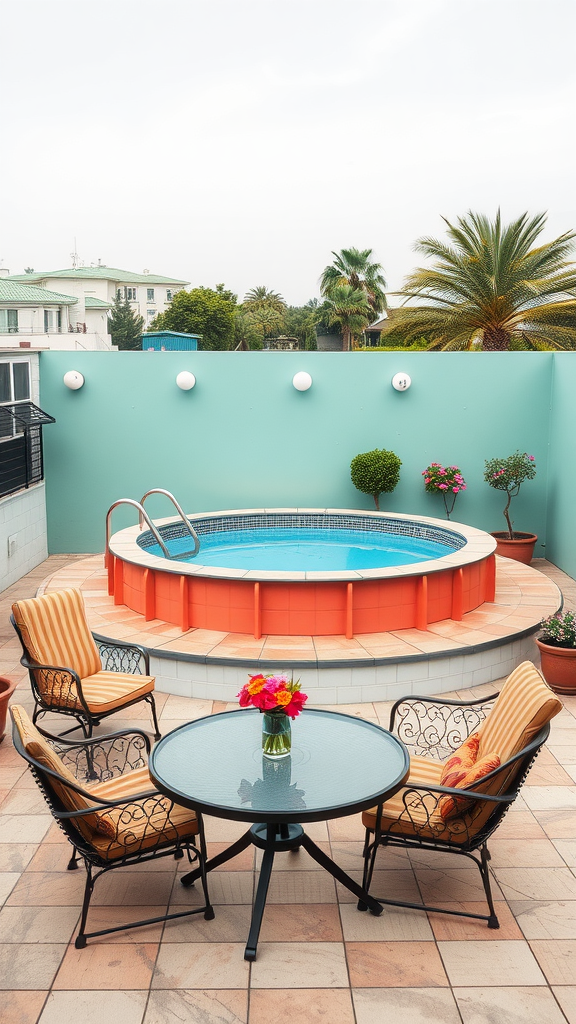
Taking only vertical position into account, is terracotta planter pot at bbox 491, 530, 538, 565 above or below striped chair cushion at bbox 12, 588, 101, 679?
below

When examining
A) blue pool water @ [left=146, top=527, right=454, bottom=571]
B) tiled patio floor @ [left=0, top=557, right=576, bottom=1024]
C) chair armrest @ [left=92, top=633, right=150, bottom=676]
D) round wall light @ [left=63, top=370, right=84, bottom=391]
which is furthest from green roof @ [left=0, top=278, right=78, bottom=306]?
tiled patio floor @ [left=0, top=557, right=576, bottom=1024]

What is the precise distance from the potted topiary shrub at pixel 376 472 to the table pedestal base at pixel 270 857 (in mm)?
7353

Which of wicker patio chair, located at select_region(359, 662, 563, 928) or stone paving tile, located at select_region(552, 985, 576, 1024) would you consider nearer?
stone paving tile, located at select_region(552, 985, 576, 1024)

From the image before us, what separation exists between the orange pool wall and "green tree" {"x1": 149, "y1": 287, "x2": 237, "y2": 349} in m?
56.7

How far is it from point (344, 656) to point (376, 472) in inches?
197

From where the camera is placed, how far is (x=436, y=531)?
981cm

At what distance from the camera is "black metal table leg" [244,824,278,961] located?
139 inches

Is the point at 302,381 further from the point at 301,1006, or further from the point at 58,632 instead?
the point at 301,1006

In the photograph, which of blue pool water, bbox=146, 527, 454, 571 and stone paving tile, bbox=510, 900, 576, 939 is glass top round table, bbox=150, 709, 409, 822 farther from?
blue pool water, bbox=146, 527, 454, 571

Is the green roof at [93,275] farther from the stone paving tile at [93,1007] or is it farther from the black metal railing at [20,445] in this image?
the stone paving tile at [93,1007]

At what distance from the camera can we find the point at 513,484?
1142 cm

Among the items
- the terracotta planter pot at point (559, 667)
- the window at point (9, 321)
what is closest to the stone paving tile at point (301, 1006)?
the terracotta planter pot at point (559, 667)

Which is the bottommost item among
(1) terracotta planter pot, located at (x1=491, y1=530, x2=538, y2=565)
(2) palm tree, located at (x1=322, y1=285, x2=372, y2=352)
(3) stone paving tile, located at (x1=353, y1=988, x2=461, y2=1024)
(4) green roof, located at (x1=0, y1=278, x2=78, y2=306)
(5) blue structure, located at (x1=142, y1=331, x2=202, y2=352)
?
(3) stone paving tile, located at (x1=353, y1=988, x2=461, y2=1024)

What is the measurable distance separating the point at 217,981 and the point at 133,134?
146 feet
